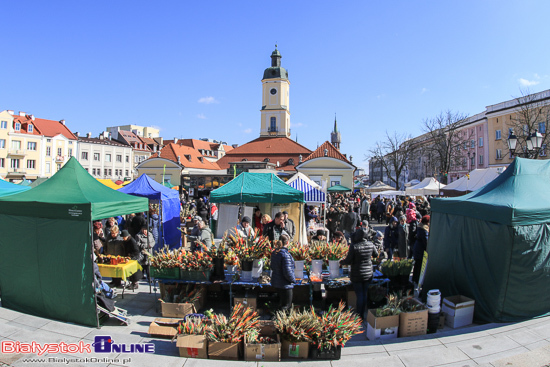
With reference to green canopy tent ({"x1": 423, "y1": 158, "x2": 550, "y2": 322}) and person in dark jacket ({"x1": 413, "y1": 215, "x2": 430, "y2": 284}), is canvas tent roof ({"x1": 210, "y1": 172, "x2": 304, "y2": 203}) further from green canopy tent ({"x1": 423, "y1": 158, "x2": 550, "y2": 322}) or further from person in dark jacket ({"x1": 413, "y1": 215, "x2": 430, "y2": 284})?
green canopy tent ({"x1": 423, "y1": 158, "x2": 550, "y2": 322})

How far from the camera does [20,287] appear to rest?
6895mm

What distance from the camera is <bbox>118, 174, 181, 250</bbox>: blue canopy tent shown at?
12.3m

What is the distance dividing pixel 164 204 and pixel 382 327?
Answer: 363 inches

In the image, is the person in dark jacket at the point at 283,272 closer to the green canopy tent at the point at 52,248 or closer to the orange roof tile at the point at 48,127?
the green canopy tent at the point at 52,248

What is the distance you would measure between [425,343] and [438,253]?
259 centimetres

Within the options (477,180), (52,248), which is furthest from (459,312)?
(477,180)

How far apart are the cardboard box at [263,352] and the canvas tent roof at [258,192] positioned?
22.7 ft

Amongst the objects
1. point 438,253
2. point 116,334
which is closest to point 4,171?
point 116,334

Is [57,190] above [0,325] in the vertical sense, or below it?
above

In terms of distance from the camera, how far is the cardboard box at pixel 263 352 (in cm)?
509

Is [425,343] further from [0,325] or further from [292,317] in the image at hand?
[0,325]

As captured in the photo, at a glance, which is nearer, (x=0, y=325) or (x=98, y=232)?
(x=0, y=325)

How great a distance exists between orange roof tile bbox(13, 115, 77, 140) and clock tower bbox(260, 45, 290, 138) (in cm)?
3211

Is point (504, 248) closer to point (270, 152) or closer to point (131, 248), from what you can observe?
point (131, 248)
